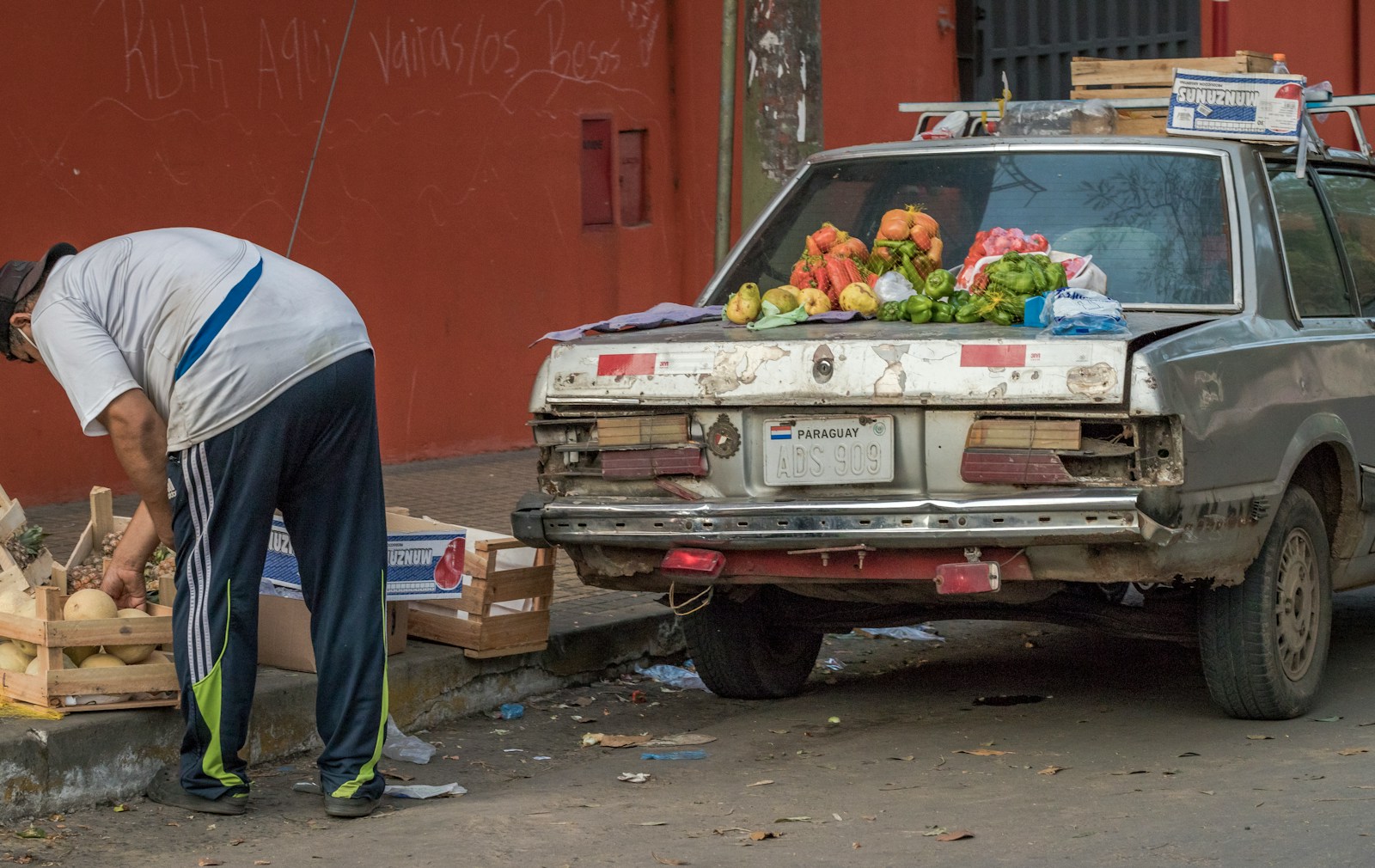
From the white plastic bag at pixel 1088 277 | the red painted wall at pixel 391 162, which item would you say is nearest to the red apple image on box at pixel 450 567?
the white plastic bag at pixel 1088 277

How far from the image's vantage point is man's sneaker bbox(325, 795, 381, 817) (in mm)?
4691

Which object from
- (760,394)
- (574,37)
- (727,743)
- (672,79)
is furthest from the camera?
(672,79)

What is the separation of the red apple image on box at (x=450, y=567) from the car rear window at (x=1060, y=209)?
126 cm

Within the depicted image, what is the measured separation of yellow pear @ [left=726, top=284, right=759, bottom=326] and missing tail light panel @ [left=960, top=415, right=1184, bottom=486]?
1126 millimetres

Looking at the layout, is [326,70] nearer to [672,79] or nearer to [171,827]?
[672,79]

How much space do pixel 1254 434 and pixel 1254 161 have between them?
114cm

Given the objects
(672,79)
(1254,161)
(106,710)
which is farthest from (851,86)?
(106,710)

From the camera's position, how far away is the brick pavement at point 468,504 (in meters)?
Result: 7.19

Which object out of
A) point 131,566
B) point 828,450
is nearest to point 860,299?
point 828,450

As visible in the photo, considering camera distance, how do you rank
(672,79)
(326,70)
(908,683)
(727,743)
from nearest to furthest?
(727,743) < (908,683) < (326,70) < (672,79)

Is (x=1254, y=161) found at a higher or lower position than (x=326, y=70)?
lower

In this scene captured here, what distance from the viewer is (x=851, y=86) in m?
13.3

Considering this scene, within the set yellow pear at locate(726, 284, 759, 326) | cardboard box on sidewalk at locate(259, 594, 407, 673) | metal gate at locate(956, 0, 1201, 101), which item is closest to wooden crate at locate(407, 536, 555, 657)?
cardboard box on sidewalk at locate(259, 594, 407, 673)

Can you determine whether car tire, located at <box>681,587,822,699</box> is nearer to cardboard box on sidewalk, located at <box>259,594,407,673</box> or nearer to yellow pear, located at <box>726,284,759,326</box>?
yellow pear, located at <box>726,284,759,326</box>
